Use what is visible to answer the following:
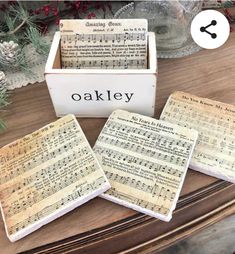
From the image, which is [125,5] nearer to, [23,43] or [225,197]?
[23,43]

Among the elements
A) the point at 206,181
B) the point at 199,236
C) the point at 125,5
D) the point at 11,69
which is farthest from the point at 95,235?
the point at 199,236

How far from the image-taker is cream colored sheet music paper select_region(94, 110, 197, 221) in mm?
458

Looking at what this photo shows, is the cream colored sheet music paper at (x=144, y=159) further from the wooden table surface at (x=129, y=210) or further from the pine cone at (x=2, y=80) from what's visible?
the pine cone at (x=2, y=80)

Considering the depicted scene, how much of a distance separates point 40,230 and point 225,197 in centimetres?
28

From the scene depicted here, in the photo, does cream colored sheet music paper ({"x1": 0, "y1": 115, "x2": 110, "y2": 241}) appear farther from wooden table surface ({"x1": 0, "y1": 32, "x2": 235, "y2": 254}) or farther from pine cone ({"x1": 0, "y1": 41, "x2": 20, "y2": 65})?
pine cone ({"x1": 0, "y1": 41, "x2": 20, "y2": 65})

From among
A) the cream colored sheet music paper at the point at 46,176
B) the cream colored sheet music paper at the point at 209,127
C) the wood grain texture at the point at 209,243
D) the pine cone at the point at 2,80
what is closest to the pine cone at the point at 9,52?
the pine cone at the point at 2,80

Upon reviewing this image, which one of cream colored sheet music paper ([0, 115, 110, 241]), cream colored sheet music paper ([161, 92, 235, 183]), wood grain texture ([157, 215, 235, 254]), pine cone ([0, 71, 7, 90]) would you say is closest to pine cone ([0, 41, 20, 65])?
Result: pine cone ([0, 71, 7, 90])

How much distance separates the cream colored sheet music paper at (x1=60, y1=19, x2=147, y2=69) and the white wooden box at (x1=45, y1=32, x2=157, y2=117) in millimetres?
19

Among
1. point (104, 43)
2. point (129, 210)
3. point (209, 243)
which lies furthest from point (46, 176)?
point (209, 243)

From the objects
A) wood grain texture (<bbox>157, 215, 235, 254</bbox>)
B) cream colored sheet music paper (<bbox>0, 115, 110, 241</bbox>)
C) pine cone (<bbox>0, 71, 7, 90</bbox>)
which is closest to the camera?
cream colored sheet music paper (<bbox>0, 115, 110, 241</bbox>)

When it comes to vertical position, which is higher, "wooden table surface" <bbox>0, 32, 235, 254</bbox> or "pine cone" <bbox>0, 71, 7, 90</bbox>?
"pine cone" <bbox>0, 71, 7, 90</bbox>

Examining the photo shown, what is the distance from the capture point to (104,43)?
550 mm

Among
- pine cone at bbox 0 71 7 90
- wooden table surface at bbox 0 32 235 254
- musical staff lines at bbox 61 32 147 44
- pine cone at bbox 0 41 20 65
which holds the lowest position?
wooden table surface at bbox 0 32 235 254

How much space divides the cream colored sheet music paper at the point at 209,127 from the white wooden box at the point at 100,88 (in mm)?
48
